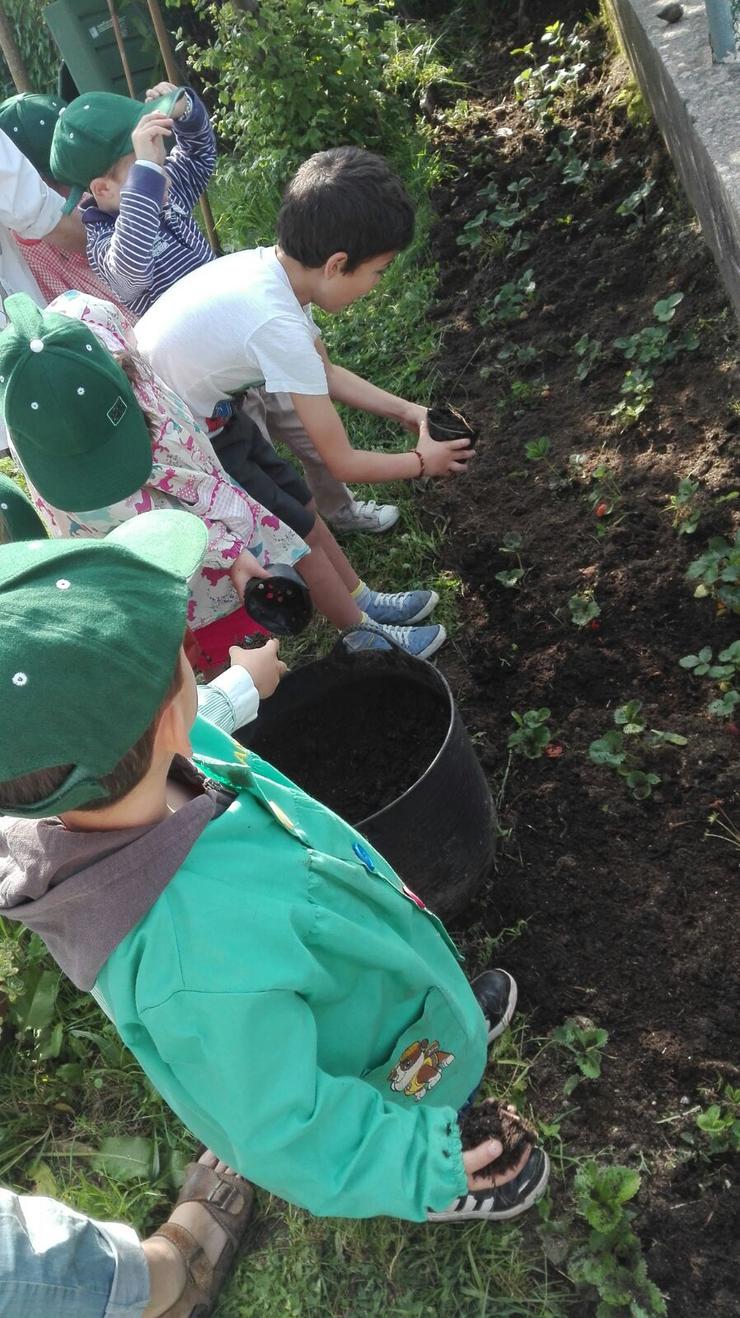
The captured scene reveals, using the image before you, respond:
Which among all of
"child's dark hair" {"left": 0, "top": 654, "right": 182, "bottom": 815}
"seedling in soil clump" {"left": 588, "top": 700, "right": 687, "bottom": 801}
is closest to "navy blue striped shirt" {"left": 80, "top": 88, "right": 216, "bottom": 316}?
"seedling in soil clump" {"left": 588, "top": 700, "right": 687, "bottom": 801}

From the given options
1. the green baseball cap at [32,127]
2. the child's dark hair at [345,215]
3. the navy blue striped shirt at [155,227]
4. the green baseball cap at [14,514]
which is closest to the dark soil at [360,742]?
the green baseball cap at [14,514]

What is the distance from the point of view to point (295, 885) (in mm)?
1304

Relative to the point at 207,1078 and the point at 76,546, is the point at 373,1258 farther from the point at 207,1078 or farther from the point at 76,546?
the point at 76,546

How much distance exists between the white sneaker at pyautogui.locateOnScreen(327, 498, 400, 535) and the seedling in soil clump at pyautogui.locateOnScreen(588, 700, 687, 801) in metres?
1.34

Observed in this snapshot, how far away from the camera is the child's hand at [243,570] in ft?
7.89

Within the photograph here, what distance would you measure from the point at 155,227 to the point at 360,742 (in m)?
1.63

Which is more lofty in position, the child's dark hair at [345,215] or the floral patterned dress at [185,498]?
the child's dark hair at [345,215]

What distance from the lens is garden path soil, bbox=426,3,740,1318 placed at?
1.93 meters

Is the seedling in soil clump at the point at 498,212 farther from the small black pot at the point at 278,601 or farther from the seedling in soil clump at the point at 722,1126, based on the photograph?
the seedling in soil clump at the point at 722,1126

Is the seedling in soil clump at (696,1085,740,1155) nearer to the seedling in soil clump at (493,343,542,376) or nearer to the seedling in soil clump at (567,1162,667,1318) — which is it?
the seedling in soil clump at (567,1162,667,1318)

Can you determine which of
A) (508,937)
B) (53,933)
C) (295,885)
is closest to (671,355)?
(508,937)

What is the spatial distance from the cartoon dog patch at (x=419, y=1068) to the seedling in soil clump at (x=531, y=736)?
102 centimetres

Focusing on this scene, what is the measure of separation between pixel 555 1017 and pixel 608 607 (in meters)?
1.12

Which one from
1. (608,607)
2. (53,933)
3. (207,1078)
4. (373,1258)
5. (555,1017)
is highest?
(53,933)
